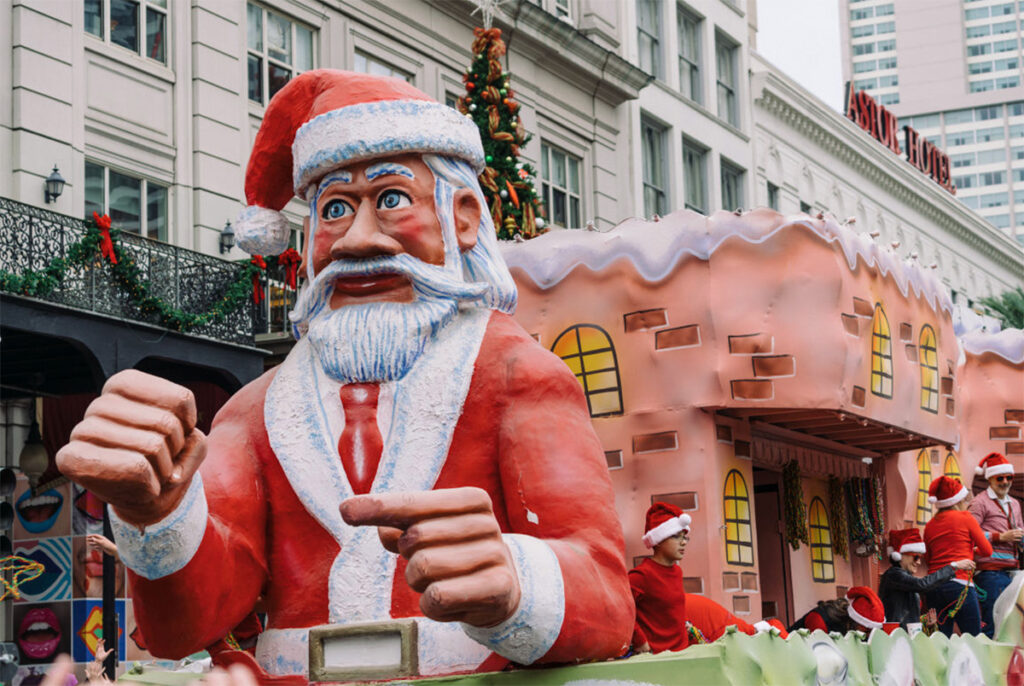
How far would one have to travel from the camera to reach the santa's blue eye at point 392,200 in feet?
13.3

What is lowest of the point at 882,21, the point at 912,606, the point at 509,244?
the point at 912,606

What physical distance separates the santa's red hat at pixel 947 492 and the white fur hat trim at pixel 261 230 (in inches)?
238

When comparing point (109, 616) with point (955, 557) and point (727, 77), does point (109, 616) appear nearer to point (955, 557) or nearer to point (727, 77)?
point (955, 557)

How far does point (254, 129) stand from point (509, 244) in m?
10.9

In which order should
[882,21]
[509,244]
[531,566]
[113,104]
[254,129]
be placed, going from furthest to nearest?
[882,21] < [254,129] < [113,104] < [509,244] < [531,566]

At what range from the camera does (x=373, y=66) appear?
67.5 ft

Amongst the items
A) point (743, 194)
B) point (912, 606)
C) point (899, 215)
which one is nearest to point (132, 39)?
point (912, 606)

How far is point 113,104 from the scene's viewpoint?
1620 cm

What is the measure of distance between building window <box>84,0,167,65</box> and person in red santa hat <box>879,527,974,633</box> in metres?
11.0

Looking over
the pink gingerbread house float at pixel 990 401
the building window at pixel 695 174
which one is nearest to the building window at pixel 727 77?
the building window at pixel 695 174

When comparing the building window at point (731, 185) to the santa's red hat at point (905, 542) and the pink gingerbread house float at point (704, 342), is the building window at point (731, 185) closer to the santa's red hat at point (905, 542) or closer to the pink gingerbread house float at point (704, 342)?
the santa's red hat at point (905, 542)

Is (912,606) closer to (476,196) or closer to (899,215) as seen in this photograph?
(476,196)

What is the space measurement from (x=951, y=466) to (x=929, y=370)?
1972mm

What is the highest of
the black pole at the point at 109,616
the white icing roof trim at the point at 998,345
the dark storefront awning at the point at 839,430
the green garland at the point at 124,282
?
the green garland at the point at 124,282
